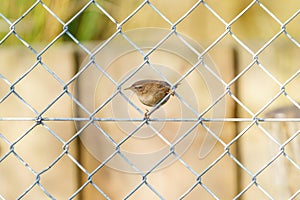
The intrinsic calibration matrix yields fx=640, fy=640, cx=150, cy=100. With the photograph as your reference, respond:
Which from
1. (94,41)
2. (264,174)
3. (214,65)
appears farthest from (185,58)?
(264,174)

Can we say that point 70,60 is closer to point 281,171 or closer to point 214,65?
point 214,65

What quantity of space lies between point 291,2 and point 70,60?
1.13 m

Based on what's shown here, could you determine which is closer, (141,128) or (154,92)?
(154,92)

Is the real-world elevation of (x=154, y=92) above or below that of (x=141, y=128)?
below

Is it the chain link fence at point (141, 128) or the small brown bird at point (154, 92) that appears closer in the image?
the small brown bird at point (154, 92)

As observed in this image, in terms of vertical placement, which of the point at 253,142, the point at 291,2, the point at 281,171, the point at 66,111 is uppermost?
the point at 66,111

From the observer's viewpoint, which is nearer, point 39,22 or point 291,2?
point 39,22

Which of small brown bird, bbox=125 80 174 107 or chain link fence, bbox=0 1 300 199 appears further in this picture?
chain link fence, bbox=0 1 300 199

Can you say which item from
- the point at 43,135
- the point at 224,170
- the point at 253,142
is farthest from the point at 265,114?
the point at 43,135

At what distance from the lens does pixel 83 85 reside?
3.08m

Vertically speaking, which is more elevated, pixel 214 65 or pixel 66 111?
pixel 66 111

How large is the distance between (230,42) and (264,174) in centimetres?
66

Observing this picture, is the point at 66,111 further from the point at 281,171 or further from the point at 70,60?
the point at 281,171

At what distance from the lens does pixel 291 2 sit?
125 inches
